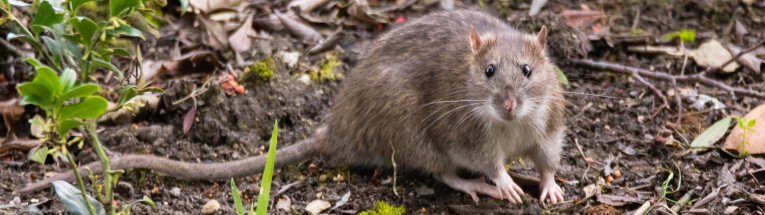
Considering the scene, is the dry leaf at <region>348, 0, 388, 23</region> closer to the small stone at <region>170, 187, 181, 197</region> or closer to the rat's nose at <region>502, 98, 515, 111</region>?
the small stone at <region>170, 187, 181, 197</region>

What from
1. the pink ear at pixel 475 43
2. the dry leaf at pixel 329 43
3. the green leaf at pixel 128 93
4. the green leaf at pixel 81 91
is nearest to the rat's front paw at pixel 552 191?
the pink ear at pixel 475 43

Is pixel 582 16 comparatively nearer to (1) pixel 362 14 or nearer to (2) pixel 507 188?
(1) pixel 362 14

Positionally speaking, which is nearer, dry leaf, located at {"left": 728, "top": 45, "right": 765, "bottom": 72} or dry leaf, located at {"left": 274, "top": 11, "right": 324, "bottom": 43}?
dry leaf, located at {"left": 728, "top": 45, "right": 765, "bottom": 72}

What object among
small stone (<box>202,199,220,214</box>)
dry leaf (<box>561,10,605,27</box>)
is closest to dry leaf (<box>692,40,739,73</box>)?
dry leaf (<box>561,10,605,27</box>)

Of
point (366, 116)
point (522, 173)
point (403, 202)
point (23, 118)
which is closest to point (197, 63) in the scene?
point (23, 118)

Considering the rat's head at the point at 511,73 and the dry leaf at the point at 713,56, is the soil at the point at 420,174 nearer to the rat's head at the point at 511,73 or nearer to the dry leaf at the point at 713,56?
the dry leaf at the point at 713,56

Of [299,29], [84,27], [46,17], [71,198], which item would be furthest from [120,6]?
[299,29]

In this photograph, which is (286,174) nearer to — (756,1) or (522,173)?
(522,173)
